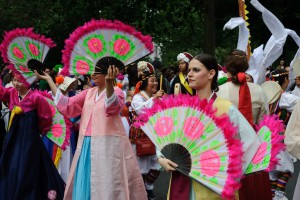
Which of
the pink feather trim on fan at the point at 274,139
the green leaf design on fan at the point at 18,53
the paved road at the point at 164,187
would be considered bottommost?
the paved road at the point at 164,187

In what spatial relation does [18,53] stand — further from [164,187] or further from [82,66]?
[164,187]

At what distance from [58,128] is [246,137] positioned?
3.53 meters

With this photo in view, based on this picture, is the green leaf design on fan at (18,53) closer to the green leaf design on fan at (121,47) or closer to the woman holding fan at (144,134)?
the green leaf design on fan at (121,47)

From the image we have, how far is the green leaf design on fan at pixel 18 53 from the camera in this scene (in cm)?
631

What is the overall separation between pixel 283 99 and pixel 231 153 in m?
3.63

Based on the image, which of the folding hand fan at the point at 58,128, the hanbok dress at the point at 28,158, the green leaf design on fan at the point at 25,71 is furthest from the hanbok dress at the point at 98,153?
→ the folding hand fan at the point at 58,128

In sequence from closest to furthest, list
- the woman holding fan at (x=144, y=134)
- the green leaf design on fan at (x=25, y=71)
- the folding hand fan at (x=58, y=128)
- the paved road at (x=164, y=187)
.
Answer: the green leaf design on fan at (x=25, y=71) < the folding hand fan at (x=58, y=128) < the woman holding fan at (x=144, y=134) < the paved road at (x=164, y=187)

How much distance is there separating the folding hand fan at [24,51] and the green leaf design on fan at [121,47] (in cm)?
100

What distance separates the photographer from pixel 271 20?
8.11 meters

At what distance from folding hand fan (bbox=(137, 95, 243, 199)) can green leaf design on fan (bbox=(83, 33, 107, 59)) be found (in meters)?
1.55

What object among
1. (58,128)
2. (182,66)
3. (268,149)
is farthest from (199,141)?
(182,66)

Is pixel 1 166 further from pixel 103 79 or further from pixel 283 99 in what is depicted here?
pixel 283 99

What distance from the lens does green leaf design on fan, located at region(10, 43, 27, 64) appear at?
6.31m

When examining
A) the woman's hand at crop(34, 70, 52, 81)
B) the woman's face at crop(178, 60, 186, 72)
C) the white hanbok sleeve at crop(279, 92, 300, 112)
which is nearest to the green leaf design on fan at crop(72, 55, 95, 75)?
the woman's hand at crop(34, 70, 52, 81)
